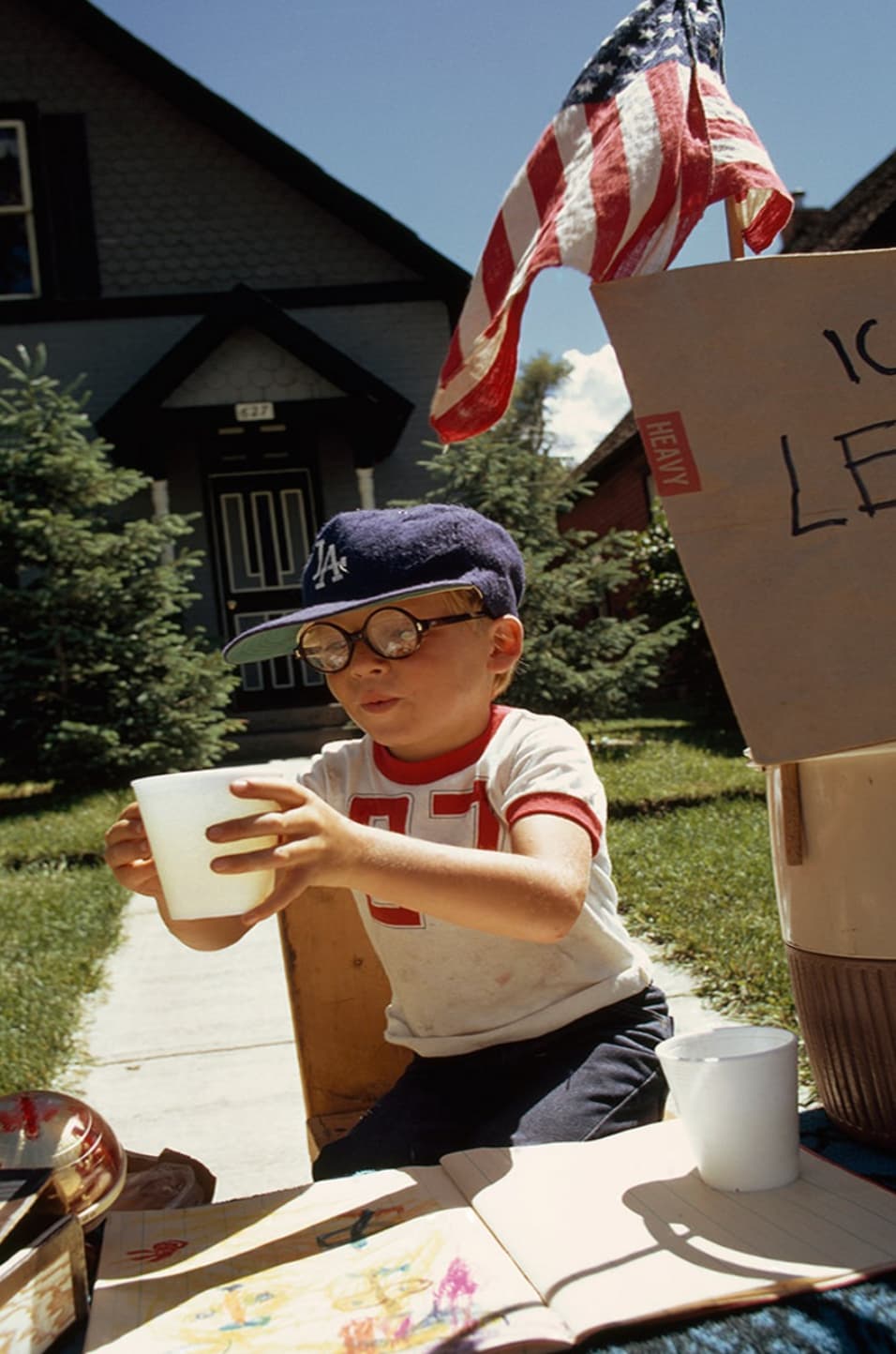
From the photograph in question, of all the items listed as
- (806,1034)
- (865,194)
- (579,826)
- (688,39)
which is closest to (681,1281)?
(806,1034)

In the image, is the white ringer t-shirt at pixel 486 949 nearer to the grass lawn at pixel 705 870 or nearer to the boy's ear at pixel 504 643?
the boy's ear at pixel 504 643

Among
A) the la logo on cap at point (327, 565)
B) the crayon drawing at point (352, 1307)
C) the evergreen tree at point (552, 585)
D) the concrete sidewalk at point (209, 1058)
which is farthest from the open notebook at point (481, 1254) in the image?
the evergreen tree at point (552, 585)

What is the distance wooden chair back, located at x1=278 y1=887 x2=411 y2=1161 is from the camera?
2105mm

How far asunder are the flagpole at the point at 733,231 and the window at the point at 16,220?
12702mm

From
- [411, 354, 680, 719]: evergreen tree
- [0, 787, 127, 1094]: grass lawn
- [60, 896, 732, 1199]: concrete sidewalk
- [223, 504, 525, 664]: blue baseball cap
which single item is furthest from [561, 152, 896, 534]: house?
[223, 504, 525, 664]: blue baseball cap

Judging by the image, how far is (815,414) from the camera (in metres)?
1.33

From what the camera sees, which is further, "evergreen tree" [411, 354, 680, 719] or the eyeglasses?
"evergreen tree" [411, 354, 680, 719]

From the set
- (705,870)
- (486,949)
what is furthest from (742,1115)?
(705,870)

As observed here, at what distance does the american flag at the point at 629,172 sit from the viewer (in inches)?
61.2

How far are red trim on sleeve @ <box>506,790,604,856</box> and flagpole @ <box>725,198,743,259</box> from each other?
73 cm

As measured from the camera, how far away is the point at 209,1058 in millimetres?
3906

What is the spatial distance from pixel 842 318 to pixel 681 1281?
3.29 feet

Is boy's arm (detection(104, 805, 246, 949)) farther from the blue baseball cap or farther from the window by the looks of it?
the window

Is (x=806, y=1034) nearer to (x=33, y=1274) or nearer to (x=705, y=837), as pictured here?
(x=33, y=1274)
